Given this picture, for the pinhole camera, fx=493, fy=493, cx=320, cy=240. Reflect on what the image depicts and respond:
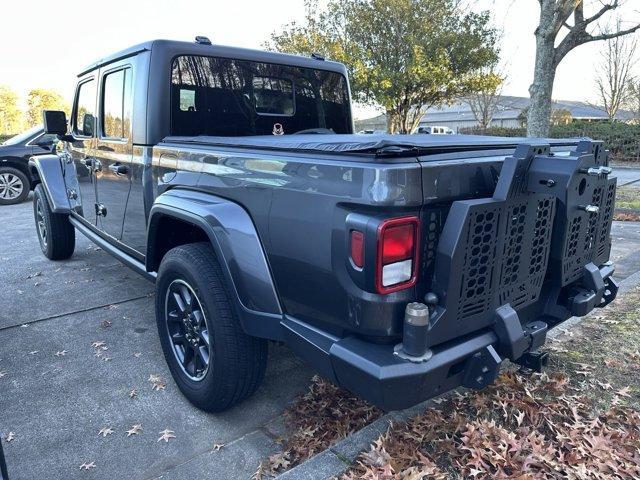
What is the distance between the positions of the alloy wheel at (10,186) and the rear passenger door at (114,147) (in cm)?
734

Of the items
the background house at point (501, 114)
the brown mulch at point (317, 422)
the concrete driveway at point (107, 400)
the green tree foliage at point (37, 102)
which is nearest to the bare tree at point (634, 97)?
the background house at point (501, 114)

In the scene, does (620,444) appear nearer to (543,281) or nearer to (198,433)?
(543,281)

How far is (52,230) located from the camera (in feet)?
18.5

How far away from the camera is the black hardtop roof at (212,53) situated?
10.7ft

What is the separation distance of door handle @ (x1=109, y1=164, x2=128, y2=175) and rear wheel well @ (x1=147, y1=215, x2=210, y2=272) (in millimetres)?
718

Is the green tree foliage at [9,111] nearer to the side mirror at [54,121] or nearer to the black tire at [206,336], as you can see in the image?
the side mirror at [54,121]

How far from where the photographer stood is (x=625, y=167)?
1862cm

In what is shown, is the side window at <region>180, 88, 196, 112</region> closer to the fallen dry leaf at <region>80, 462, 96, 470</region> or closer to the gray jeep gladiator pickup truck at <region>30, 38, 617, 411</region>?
the gray jeep gladiator pickup truck at <region>30, 38, 617, 411</region>

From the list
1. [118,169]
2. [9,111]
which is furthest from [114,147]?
[9,111]

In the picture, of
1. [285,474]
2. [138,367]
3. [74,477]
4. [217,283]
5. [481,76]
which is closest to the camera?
[285,474]

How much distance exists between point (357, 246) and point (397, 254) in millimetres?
152

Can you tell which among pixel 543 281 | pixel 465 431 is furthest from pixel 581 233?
pixel 465 431

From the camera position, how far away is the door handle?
138 inches

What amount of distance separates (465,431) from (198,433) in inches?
54.6
